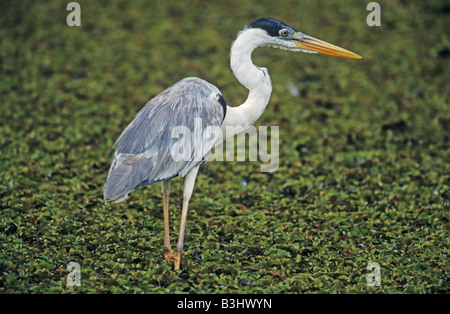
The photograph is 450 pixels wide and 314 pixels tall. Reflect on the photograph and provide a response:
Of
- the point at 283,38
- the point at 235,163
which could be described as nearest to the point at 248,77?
the point at 283,38

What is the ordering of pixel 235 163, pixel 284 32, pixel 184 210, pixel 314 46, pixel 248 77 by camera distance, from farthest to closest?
pixel 235 163, pixel 314 46, pixel 284 32, pixel 248 77, pixel 184 210

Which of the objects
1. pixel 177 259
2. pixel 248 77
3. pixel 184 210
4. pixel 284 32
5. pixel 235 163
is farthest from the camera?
pixel 235 163

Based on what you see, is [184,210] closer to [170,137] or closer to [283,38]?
[170,137]

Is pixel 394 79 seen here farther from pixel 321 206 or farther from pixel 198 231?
pixel 198 231

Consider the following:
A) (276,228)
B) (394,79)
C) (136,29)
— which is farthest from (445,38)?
(276,228)

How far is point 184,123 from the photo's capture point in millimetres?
5863

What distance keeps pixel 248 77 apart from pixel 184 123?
79 cm

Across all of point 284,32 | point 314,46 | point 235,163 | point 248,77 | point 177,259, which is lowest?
point 177,259

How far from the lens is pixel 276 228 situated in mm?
6625

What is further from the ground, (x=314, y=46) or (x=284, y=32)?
(x=284, y=32)

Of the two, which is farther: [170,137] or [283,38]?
[283,38]

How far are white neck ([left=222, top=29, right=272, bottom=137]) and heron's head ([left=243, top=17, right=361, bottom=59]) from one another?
0.03 m

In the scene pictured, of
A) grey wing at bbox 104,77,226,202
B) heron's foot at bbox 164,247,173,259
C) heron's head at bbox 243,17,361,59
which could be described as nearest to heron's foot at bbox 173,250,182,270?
heron's foot at bbox 164,247,173,259

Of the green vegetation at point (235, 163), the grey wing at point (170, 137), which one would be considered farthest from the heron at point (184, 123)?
the green vegetation at point (235, 163)
